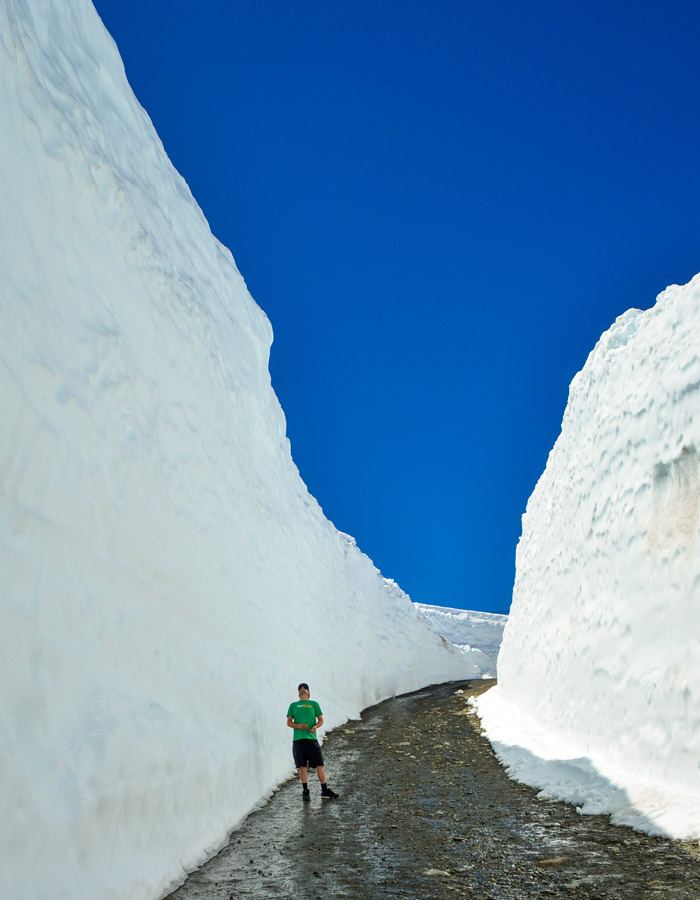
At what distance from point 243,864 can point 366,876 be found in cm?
115

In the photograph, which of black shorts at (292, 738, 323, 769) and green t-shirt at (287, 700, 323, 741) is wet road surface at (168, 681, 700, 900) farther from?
green t-shirt at (287, 700, 323, 741)

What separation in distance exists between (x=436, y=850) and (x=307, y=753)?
10.6ft

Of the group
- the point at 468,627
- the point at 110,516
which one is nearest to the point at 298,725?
the point at 110,516

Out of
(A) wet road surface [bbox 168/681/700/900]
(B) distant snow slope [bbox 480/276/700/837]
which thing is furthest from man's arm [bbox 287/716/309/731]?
(B) distant snow slope [bbox 480/276/700/837]

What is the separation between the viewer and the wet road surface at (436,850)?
4.41 meters

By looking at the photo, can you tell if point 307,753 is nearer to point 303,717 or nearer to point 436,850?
point 303,717

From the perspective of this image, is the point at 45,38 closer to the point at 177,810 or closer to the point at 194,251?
the point at 194,251

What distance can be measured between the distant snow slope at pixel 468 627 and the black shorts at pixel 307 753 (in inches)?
1794

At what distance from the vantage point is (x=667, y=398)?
7750 millimetres

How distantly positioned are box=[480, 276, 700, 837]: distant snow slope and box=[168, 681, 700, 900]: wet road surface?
1.96 ft

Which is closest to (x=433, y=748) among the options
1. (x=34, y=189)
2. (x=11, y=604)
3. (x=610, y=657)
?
(x=610, y=657)

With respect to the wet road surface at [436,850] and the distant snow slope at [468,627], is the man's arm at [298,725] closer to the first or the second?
the wet road surface at [436,850]

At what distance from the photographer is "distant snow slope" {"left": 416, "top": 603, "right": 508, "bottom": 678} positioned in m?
53.9

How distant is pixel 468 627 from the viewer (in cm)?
5562
